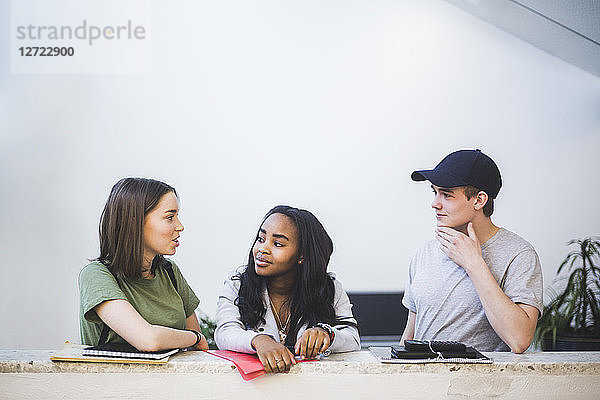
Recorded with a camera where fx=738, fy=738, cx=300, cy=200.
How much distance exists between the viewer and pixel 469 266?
6.85 feet

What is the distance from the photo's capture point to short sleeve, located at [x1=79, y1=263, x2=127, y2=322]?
1.84m

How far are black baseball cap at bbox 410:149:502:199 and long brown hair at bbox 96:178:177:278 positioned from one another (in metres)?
0.83

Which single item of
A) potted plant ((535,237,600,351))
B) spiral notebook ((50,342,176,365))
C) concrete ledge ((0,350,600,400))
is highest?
spiral notebook ((50,342,176,365))

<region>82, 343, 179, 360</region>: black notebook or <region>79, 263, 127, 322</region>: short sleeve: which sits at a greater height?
<region>79, 263, 127, 322</region>: short sleeve

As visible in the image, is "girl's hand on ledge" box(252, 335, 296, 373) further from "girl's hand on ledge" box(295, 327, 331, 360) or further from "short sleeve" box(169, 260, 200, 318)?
"short sleeve" box(169, 260, 200, 318)

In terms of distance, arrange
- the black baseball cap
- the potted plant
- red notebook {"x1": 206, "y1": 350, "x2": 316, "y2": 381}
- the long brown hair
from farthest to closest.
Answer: the potted plant < the black baseball cap < the long brown hair < red notebook {"x1": 206, "y1": 350, "x2": 316, "y2": 381}

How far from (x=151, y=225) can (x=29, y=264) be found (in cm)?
249

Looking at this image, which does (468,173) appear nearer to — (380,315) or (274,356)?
(274,356)

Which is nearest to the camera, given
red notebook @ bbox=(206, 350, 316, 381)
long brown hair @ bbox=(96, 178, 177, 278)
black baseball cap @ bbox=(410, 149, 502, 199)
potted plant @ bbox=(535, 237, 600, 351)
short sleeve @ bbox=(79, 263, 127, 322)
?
red notebook @ bbox=(206, 350, 316, 381)

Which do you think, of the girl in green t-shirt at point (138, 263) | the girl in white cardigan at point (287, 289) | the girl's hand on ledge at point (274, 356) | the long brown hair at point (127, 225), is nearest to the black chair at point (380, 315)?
the girl in white cardigan at point (287, 289)

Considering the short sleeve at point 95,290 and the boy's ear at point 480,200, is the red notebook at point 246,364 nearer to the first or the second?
the short sleeve at point 95,290

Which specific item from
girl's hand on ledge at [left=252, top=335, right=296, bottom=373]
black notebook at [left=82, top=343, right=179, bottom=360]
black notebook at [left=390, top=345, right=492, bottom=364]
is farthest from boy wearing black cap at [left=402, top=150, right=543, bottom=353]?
black notebook at [left=82, top=343, right=179, bottom=360]

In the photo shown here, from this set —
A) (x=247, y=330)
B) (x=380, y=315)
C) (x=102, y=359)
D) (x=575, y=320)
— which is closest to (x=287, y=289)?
(x=247, y=330)

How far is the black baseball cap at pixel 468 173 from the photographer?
2.22 m
